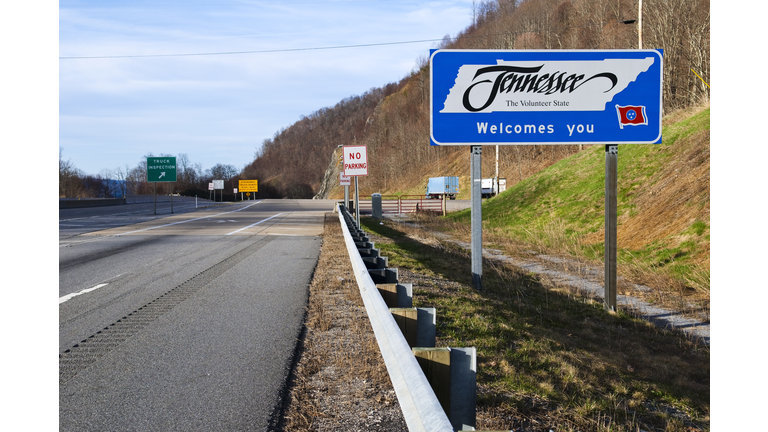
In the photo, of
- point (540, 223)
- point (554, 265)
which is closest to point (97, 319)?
point (554, 265)

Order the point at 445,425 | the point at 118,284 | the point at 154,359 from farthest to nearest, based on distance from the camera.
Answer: the point at 118,284
the point at 154,359
the point at 445,425

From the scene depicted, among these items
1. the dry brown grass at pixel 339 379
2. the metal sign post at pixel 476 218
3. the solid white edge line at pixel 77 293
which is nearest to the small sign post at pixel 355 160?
the metal sign post at pixel 476 218

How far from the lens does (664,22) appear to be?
43.1 meters

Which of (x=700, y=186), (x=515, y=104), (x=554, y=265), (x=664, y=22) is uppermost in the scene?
(x=664, y=22)

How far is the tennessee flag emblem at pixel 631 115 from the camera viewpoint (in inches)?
349

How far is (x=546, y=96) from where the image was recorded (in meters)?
9.10

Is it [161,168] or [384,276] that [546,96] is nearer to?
[384,276]

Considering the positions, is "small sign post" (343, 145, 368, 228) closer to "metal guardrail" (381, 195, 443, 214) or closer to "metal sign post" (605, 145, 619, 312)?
"metal sign post" (605, 145, 619, 312)

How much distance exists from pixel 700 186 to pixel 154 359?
13.7 metres

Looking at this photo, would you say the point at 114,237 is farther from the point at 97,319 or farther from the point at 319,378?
the point at 319,378

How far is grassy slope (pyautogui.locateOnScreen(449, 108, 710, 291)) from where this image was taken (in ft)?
40.7

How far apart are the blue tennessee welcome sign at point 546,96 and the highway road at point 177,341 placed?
12.7 feet

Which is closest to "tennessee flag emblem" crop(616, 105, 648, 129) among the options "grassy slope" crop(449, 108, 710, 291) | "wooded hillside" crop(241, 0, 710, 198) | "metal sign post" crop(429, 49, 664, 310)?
"metal sign post" crop(429, 49, 664, 310)

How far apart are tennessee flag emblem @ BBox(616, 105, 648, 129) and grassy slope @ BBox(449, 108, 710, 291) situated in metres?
3.28
